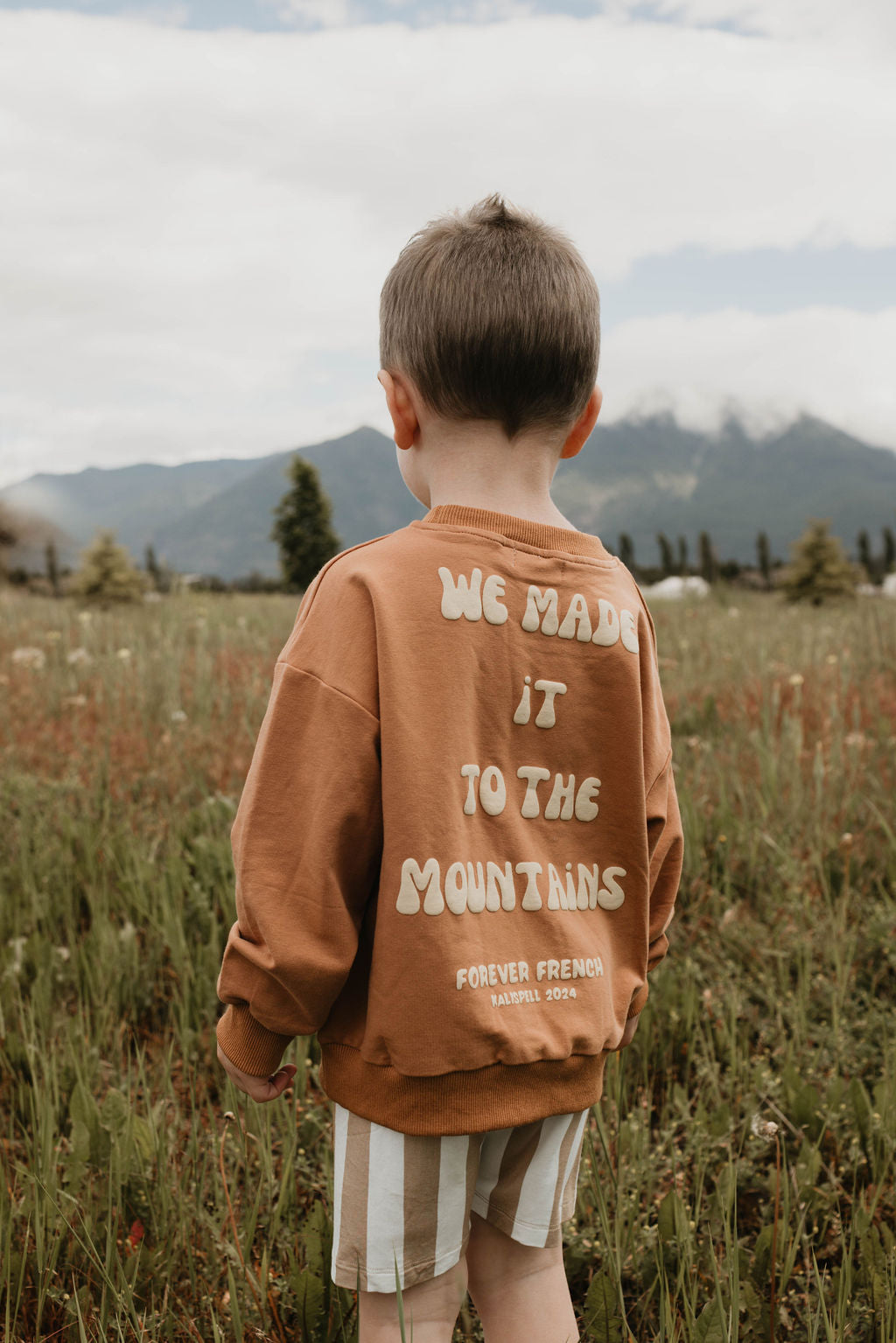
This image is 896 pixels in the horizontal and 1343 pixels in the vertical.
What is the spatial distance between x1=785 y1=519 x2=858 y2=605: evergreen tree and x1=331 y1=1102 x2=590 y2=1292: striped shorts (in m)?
19.8

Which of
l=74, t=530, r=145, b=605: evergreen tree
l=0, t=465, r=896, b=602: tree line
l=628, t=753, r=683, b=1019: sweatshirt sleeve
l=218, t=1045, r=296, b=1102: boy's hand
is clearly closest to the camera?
l=218, t=1045, r=296, b=1102: boy's hand

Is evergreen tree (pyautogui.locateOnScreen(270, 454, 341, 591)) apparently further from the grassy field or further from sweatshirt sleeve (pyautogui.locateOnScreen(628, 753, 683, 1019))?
sweatshirt sleeve (pyautogui.locateOnScreen(628, 753, 683, 1019))

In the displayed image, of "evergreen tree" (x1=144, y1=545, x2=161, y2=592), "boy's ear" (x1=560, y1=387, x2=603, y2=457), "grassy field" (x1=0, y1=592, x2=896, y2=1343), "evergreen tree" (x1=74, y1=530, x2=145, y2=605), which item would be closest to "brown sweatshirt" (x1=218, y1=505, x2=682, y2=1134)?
"boy's ear" (x1=560, y1=387, x2=603, y2=457)

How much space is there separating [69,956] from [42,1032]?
46 centimetres

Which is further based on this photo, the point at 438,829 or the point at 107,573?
the point at 107,573

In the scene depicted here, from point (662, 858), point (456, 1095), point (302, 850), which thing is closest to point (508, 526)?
point (302, 850)

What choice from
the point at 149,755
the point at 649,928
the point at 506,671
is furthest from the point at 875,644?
the point at 506,671

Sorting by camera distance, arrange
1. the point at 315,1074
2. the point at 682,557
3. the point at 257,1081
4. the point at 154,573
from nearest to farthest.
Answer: the point at 257,1081, the point at 315,1074, the point at 154,573, the point at 682,557

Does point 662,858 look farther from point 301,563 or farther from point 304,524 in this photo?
point 304,524

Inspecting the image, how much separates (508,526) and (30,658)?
4999mm

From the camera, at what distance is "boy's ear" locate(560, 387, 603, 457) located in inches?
52.2

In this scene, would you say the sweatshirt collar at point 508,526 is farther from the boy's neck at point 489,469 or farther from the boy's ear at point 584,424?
the boy's ear at point 584,424

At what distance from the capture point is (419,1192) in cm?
122

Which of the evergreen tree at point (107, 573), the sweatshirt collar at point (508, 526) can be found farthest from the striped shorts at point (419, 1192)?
the evergreen tree at point (107, 573)
